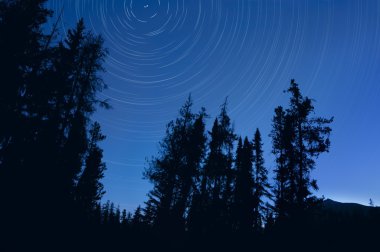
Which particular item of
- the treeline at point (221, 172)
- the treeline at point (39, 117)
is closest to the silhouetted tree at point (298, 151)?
the treeline at point (221, 172)

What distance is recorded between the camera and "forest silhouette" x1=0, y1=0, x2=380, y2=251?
9625mm

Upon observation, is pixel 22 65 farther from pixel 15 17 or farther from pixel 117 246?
pixel 117 246

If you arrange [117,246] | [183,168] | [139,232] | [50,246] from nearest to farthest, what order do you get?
[50,246] → [117,246] → [139,232] → [183,168]

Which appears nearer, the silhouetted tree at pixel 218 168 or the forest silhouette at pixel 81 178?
the forest silhouette at pixel 81 178

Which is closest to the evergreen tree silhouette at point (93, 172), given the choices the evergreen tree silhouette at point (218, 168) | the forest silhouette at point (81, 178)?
the forest silhouette at point (81, 178)

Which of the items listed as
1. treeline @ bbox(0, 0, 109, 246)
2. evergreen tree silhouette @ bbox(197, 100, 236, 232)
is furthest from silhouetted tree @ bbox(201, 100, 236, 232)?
treeline @ bbox(0, 0, 109, 246)

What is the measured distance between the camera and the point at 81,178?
29.2 metres

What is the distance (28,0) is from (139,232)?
15.8m

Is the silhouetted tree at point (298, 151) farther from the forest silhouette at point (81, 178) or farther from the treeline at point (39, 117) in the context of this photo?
the treeline at point (39, 117)

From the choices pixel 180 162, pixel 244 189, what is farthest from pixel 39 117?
pixel 244 189

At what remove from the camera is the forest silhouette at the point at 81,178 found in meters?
9.62

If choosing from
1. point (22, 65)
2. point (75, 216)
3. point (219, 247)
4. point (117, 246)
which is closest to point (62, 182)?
point (75, 216)

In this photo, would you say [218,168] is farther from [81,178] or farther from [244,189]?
[81,178]

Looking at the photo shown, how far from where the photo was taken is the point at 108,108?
761 inches
